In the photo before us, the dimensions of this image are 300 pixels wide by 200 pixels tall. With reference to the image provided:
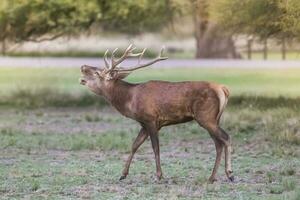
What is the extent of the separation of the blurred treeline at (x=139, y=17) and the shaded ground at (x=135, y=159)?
2.32 metres

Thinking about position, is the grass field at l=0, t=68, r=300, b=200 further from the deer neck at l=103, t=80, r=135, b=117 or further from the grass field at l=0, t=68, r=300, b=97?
the grass field at l=0, t=68, r=300, b=97

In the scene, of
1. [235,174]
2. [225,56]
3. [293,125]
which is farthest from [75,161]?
[225,56]

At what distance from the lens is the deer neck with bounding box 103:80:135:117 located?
14211 mm

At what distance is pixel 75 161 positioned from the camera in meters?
16.6

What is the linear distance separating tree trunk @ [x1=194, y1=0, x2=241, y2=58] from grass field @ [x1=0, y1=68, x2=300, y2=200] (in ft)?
12.8

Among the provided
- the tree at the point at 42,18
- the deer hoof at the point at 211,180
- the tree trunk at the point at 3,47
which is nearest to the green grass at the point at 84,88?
the tree trunk at the point at 3,47

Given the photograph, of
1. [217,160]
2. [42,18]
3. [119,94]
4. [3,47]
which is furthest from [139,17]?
[217,160]

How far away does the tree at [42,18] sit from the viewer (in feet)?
95.2

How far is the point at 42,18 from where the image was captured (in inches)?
1164

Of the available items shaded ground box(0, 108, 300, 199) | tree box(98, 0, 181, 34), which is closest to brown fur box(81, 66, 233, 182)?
shaded ground box(0, 108, 300, 199)

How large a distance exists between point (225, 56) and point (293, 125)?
25572 mm

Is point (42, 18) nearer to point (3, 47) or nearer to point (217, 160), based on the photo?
point (3, 47)

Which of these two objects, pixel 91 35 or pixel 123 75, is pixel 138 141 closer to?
pixel 123 75

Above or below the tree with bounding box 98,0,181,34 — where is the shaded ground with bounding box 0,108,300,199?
below
